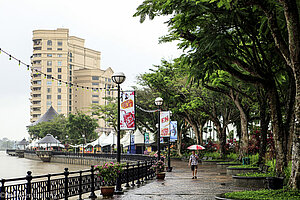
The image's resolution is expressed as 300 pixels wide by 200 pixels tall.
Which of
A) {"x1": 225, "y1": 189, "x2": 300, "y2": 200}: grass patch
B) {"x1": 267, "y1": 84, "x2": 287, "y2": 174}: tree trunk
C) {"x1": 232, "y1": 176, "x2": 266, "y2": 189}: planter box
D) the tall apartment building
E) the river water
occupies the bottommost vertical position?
the river water

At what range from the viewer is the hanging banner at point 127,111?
1611cm

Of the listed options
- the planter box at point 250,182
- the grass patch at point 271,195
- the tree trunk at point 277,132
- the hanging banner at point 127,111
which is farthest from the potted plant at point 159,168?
the grass patch at point 271,195

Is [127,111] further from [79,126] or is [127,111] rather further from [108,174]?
[79,126]

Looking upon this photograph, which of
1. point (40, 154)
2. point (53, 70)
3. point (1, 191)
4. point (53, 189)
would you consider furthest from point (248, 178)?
point (53, 70)

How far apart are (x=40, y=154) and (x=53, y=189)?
7168 centimetres

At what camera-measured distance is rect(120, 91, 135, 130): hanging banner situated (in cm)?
1611

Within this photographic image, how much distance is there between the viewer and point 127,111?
16344 millimetres

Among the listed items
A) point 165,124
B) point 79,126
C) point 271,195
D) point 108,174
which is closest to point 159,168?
point 165,124

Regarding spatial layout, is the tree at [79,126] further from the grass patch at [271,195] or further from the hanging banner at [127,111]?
the grass patch at [271,195]

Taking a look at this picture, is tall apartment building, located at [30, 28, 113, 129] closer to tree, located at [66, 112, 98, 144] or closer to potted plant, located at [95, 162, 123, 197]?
tree, located at [66, 112, 98, 144]

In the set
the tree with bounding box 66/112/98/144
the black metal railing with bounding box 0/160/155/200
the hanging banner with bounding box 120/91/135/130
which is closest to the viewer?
the black metal railing with bounding box 0/160/155/200

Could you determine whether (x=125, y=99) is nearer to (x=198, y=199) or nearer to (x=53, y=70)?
(x=198, y=199)

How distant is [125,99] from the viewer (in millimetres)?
16594

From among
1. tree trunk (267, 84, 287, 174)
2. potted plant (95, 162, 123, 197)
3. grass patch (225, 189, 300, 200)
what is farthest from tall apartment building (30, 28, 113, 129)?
grass patch (225, 189, 300, 200)
